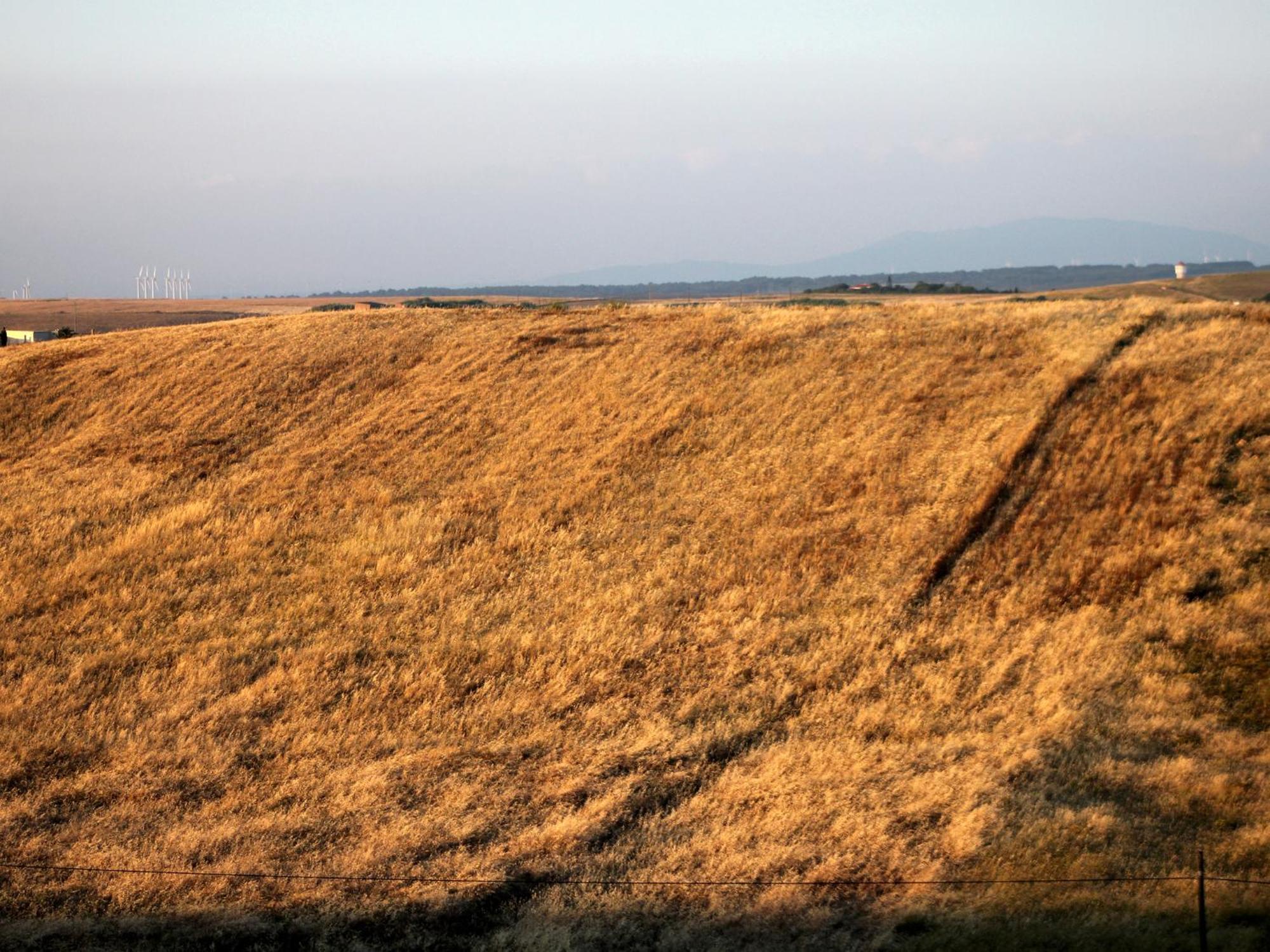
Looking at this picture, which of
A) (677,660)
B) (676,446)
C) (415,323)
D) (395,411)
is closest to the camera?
(677,660)

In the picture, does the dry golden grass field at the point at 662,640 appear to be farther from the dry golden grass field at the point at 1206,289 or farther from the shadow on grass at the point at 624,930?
the dry golden grass field at the point at 1206,289

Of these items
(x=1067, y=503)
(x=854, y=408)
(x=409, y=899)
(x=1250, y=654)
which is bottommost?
(x=409, y=899)

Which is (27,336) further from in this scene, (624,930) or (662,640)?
(624,930)

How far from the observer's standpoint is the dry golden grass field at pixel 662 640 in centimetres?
1248

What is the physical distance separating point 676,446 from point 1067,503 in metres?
9.34

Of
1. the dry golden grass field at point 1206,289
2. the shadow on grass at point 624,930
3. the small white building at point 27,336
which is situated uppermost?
the dry golden grass field at point 1206,289

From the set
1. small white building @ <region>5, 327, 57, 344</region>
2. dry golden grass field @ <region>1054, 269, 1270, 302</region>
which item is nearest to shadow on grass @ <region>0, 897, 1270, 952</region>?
dry golden grass field @ <region>1054, 269, 1270, 302</region>

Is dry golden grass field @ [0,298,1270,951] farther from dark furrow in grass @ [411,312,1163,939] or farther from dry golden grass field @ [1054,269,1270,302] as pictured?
dry golden grass field @ [1054,269,1270,302]

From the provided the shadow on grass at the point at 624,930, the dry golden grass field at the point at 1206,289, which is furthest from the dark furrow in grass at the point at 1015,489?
the dry golden grass field at the point at 1206,289

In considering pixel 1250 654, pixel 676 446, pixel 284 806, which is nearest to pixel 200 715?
pixel 284 806

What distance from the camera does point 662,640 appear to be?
19516mm

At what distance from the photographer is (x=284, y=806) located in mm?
14750

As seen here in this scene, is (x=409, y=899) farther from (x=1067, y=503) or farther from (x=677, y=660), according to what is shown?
(x=1067, y=503)

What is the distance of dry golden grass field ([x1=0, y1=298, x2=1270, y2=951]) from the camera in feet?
41.0
